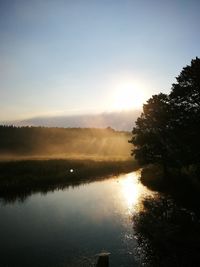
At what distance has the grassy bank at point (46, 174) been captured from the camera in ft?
176

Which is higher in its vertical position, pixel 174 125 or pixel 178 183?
pixel 174 125

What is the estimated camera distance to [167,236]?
1168 inches

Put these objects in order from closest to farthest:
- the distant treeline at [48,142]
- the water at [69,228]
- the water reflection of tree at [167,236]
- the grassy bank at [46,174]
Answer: the water reflection of tree at [167,236] < the water at [69,228] < the grassy bank at [46,174] < the distant treeline at [48,142]

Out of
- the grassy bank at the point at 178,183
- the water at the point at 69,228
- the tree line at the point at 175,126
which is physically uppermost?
the tree line at the point at 175,126

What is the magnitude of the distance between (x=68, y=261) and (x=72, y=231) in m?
7.57

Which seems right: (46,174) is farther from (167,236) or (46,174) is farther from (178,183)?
(167,236)

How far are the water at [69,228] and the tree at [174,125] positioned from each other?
27.8ft

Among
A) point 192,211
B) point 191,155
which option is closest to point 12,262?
point 192,211

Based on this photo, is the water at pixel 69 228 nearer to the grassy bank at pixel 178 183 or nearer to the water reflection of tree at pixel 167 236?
the water reflection of tree at pixel 167 236

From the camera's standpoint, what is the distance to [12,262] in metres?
25.2

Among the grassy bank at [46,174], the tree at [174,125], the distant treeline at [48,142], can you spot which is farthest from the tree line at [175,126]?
the distant treeline at [48,142]

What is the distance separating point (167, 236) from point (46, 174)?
128ft

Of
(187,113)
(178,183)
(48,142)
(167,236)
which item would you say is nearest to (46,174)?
(178,183)

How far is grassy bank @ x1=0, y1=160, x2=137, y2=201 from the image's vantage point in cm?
5369
